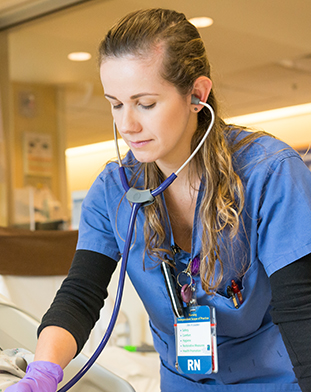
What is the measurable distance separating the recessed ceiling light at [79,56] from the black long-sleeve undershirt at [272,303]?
2595mm

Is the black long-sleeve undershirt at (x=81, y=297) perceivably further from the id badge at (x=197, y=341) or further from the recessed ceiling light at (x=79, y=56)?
the recessed ceiling light at (x=79, y=56)

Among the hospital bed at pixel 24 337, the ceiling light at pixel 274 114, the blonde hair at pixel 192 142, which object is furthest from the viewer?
the ceiling light at pixel 274 114

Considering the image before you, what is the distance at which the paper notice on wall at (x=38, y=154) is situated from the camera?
12.0ft

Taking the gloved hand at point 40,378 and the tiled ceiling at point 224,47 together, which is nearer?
the gloved hand at point 40,378

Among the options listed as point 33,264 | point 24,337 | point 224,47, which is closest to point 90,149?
point 224,47

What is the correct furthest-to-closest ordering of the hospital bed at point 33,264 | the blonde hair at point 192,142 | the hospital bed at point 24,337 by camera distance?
the hospital bed at point 33,264
the hospital bed at point 24,337
the blonde hair at point 192,142

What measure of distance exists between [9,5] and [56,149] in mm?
1180

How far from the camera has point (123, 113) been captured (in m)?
0.86

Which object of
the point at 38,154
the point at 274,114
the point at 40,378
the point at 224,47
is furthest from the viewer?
the point at 38,154

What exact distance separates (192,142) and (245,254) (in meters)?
0.24

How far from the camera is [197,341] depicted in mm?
958

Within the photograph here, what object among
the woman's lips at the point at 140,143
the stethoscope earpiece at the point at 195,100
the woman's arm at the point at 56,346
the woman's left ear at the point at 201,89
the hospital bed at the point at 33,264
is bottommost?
the hospital bed at the point at 33,264

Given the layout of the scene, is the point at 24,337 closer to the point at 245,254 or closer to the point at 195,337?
the point at 195,337

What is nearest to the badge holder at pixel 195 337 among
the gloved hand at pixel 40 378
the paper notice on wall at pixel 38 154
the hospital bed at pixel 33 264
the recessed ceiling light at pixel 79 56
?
the gloved hand at pixel 40 378
